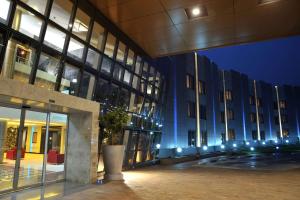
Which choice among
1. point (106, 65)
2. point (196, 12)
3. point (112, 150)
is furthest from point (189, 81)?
point (112, 150)

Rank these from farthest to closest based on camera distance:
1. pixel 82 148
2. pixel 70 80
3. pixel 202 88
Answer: pixel 202 88, pixel 70 80, pixel 82 148

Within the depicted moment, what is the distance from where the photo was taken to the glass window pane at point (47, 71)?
24.5ft

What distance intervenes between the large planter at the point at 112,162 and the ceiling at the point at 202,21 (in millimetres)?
5219

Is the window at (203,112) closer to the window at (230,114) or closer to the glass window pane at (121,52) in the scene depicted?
the window at (230,114)

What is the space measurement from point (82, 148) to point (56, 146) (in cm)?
136

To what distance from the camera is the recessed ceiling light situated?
907 cm

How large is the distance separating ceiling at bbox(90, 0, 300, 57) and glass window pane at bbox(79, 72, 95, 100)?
103 inches

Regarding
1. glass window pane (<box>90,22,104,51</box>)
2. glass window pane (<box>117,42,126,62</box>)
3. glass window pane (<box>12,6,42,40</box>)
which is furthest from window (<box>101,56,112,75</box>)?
glass window pane (<box>12,6,42,40</box>)

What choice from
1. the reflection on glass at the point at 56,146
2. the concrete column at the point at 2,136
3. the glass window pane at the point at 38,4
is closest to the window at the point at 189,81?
the reflection on glass at the point at 56,146

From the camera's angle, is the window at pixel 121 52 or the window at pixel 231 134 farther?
the window at pixel 231 134

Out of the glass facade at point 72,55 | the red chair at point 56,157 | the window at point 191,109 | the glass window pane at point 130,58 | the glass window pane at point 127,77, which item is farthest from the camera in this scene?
the window at point 191,109

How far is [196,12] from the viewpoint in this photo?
932 centimetres

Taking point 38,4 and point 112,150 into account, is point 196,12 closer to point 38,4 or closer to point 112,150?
point 38,4

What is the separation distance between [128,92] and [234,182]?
6421mm
